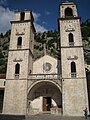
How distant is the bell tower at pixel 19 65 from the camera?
64.9 ft

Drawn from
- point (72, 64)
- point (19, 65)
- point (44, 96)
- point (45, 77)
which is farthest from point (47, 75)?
point (19, 65)

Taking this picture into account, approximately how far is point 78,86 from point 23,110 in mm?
7056

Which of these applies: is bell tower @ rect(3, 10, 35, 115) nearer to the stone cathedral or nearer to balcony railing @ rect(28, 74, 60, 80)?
the stone cathedral

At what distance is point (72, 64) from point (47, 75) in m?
3.54

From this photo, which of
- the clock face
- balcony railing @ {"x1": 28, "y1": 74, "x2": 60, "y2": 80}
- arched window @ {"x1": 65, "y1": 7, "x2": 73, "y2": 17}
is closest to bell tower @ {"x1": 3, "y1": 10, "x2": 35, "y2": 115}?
balcony railing @ {"x1": 28, "y1": 74, "x2": 60, "y2": 80}

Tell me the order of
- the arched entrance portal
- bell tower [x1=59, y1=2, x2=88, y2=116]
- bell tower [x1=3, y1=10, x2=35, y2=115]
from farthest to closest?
the arched entrance portal < bell tower [x1=3, y1=10, x2=35, y2=115] < bell tower [x1=59, y1=2, x2=88, y2=116]

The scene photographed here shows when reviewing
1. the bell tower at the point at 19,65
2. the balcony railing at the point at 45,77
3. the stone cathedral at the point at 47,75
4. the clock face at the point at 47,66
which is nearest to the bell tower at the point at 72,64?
the stone cathedral at the point at 47,75

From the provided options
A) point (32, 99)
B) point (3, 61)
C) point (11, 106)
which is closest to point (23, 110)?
point (11, 106)

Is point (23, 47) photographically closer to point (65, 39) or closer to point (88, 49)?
point (65, 39)

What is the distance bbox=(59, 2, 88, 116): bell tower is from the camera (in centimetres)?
1897

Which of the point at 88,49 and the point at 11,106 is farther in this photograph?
the point at 88,49

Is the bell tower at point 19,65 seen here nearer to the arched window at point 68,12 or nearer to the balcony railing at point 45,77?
the balcony railing at point 45,77

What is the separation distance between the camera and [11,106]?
1970 cm

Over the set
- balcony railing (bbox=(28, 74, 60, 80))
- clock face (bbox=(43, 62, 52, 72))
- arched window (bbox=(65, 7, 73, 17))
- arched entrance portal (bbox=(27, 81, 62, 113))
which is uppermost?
arched window (bbox=(65, 7, 73, 17))
